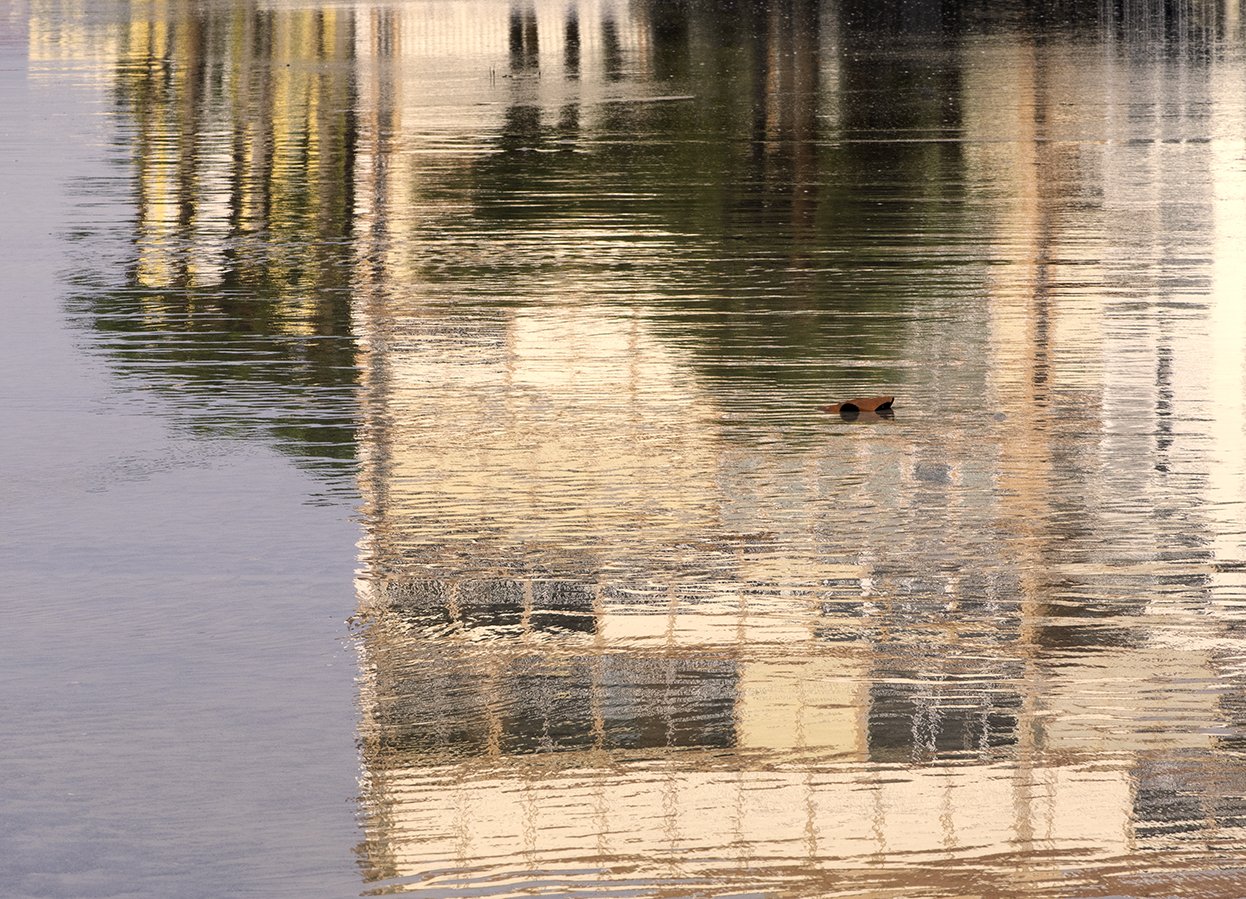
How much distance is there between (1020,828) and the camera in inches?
184

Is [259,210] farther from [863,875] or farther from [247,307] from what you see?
[863,875]

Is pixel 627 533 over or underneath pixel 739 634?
over

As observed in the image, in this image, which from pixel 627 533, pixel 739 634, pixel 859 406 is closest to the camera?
pixel 739 634

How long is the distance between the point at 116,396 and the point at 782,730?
4.77m

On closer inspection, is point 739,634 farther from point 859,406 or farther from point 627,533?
point 859,406

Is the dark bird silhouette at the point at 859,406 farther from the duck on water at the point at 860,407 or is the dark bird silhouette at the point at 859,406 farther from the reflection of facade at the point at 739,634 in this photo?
the reflection of facade at the point at 739,634

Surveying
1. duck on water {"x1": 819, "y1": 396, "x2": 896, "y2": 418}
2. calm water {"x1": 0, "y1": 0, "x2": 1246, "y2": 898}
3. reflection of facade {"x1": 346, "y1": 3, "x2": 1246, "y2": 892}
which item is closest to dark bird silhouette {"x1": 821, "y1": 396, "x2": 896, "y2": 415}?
duck on water {"x1": 819, "y1": 396, "x2": 896, "y2": 418}

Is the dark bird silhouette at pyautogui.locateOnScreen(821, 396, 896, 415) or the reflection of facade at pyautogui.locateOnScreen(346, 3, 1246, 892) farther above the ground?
the dark bird silhouette at pyautogui.locateOnScreen(821, 396, 896, 415)

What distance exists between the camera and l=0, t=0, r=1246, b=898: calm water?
4.73 m

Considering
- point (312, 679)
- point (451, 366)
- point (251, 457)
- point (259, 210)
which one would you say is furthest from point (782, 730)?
point (259, 210)

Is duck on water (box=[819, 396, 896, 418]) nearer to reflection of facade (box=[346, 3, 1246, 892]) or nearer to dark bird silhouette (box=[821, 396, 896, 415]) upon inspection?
dark bird silhouette (box=[821, 396, 896, 415])

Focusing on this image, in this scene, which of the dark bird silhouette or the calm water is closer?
the calm water

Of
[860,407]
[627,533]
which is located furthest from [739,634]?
[860,407]

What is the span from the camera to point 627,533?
23.1ft
